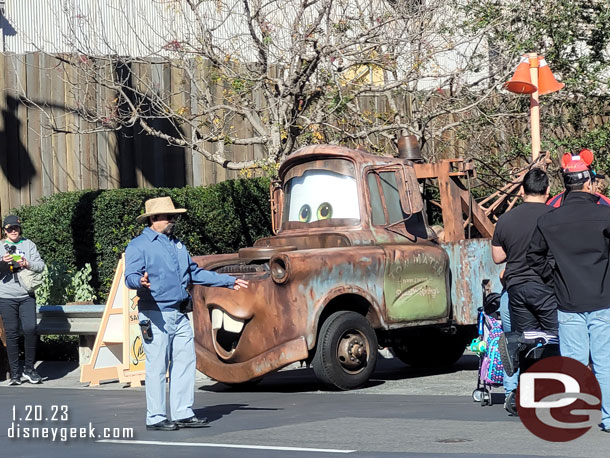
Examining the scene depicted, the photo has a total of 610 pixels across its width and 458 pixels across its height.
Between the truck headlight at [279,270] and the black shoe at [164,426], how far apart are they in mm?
2599

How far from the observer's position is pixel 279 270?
11578 mm

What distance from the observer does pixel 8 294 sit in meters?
13.6

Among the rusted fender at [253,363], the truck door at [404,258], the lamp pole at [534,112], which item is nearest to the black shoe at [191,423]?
the rusted fender at [253,363]

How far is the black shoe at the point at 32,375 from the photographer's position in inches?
533

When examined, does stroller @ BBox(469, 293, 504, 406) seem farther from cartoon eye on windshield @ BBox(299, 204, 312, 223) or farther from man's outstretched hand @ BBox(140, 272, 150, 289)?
cartoon eye on windshield @ BBox(299, 204, 312, 223)

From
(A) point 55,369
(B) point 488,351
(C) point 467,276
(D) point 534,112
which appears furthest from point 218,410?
(D) point 534,112

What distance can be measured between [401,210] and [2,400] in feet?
14.6

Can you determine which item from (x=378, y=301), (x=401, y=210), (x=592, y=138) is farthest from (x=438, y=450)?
(x=592, y=138)

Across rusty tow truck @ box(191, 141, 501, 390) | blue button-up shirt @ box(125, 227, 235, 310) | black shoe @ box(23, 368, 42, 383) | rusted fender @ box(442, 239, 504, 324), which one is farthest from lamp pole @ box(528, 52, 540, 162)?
black shoe @ box(23, 368, 42, 383)

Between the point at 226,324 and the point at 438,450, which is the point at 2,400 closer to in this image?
the point at 226,324

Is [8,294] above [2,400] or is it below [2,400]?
above

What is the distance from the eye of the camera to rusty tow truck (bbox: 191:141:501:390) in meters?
11.6

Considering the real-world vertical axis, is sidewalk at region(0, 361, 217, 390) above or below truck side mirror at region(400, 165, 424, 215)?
below

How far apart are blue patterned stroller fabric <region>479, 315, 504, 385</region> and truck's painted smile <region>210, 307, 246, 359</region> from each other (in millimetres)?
2796
